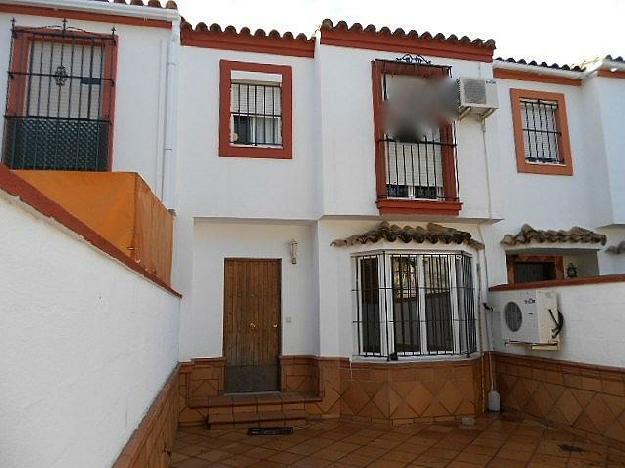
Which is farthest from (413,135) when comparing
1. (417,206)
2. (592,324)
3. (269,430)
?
(269,430)

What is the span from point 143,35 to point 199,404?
21.1 feet

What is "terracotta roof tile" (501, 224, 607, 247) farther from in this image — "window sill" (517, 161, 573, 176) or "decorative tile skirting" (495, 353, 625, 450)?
"decorative tile skirting" (495, 353, 625, 450)

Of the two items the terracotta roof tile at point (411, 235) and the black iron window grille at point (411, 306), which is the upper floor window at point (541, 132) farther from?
the black iron window grille at point (411, 306)

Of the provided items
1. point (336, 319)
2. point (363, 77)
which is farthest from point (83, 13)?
point (336, 319)

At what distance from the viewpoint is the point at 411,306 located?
8.48 metres

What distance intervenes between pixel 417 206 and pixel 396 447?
401cm

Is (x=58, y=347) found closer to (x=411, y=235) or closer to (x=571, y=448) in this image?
(x=571, y=448)

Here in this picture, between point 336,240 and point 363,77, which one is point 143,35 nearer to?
point 363,77

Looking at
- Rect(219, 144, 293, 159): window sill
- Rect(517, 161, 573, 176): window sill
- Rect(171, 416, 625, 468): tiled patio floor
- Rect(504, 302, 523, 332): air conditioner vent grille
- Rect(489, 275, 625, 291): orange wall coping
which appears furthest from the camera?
Rect(517, 161, 573, 176): window sill

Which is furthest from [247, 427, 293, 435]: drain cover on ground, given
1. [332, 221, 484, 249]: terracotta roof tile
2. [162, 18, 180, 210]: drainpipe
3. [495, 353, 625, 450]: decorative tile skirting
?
[495, 353, 625, 450]: decorative tile skirting

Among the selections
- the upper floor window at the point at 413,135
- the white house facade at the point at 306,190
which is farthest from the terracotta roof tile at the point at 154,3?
the upper floor window at the point at 413,135

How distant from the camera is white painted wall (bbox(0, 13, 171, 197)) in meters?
7.97

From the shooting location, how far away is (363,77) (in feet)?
29.2

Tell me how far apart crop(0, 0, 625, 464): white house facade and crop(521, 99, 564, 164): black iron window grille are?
63cm
